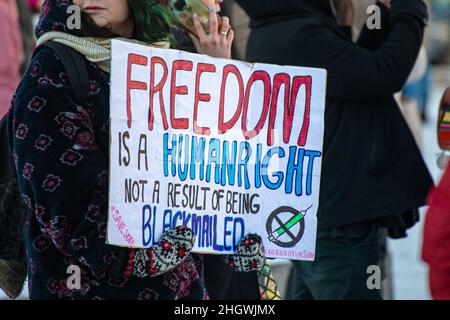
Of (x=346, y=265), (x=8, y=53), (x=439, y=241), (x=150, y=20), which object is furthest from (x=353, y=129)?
(x=8, y=53)

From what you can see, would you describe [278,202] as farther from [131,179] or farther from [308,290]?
[308,290]

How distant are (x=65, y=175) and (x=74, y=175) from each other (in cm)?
3

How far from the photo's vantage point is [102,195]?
9.02 feet

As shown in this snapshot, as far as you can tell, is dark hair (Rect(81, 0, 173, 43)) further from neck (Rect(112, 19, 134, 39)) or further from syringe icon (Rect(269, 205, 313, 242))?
syringe icon (Rect(269, 205, 313, 242))

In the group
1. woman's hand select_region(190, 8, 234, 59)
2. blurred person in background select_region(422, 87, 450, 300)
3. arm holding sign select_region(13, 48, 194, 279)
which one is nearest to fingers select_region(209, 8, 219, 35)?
woman's hand select_region(190, 8, 234, 59)

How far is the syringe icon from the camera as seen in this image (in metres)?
2.96

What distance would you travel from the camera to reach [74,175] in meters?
2.65

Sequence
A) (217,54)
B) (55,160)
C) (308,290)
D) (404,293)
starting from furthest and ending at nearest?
(404,293) → (308,290) → (217,54) → (55,160)

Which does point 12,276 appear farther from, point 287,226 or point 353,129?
point 353,129

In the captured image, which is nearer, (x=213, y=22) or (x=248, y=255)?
(x=248, y=255)

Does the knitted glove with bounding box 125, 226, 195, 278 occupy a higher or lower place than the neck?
lower

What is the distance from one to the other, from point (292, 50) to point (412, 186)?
2.16 ft
